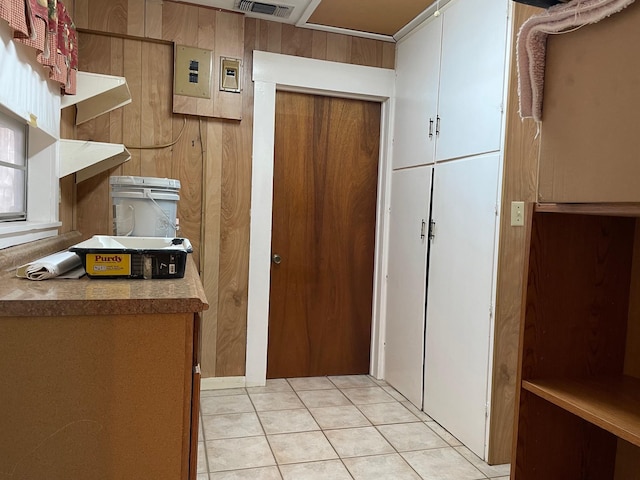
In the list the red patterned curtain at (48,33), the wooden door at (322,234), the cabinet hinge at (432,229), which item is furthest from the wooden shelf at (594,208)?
the wooden door at (322,234)

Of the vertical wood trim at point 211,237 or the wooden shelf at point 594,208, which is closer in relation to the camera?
the wooden shelf at point 594,208

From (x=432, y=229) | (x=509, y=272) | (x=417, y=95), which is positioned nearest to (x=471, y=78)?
(x=417, y=95)

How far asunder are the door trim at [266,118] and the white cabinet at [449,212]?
28cm

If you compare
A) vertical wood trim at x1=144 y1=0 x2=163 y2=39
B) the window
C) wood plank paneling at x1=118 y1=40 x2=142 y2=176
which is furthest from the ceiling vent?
the window

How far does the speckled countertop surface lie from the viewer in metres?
1.16

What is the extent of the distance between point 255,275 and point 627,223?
2.46m

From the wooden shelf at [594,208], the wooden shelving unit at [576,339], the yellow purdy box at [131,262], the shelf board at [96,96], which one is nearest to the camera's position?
the wooden shelf at [594,208]

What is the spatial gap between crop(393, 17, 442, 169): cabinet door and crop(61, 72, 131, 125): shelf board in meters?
1.79

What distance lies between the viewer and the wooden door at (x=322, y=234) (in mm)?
3451

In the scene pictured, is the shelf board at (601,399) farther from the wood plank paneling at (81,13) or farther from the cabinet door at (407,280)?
the wood plank paneling at (81,13)

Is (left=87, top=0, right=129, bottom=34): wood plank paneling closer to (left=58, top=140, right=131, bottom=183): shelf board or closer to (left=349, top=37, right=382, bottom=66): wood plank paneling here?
(left=58, top=140, right=131, bottom=183): shelf board

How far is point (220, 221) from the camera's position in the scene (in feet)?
10.6

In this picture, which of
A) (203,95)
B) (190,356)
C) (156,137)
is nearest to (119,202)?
(156,137)

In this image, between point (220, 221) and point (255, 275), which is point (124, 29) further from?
point (255, 275)
